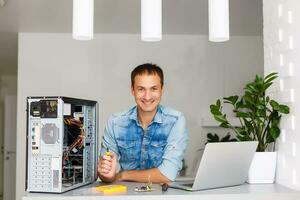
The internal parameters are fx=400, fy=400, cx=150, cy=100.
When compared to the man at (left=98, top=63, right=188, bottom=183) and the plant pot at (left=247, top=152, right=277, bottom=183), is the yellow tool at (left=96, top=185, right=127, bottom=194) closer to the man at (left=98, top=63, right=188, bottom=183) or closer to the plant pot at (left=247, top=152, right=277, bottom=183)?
the man at (left=98, top=63, right=188, bottom=183)

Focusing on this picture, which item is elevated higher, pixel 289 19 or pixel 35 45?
pixel 35 45

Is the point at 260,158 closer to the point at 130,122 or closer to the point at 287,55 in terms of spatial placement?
the point at 287,55

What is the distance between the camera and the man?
1.95 metres

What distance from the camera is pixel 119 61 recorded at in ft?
15.3

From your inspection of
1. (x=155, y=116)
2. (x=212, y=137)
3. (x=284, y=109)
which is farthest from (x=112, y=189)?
(x=212, y=137)

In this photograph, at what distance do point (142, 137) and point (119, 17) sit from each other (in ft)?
7.58

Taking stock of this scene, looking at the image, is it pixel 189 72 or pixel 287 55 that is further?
pixel 189 72

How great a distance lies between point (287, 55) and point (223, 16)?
13.4 inches

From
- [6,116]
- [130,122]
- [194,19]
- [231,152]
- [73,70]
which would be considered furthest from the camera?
[6,116]

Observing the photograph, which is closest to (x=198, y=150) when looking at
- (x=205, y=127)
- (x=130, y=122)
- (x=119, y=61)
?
(x=205, y=127)

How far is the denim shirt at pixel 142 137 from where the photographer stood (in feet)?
6.57

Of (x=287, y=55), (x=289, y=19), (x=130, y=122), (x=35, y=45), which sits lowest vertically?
(x=130, y=122)

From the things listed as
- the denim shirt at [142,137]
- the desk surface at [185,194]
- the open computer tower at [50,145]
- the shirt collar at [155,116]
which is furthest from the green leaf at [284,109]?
the open computer tower at [50,145]

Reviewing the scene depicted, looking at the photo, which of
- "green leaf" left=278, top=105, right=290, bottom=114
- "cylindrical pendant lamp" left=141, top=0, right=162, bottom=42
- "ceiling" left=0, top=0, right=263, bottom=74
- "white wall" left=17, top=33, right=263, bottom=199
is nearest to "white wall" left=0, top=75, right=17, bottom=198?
"ceiling" left=0, top=0, right=263, bottom=74
